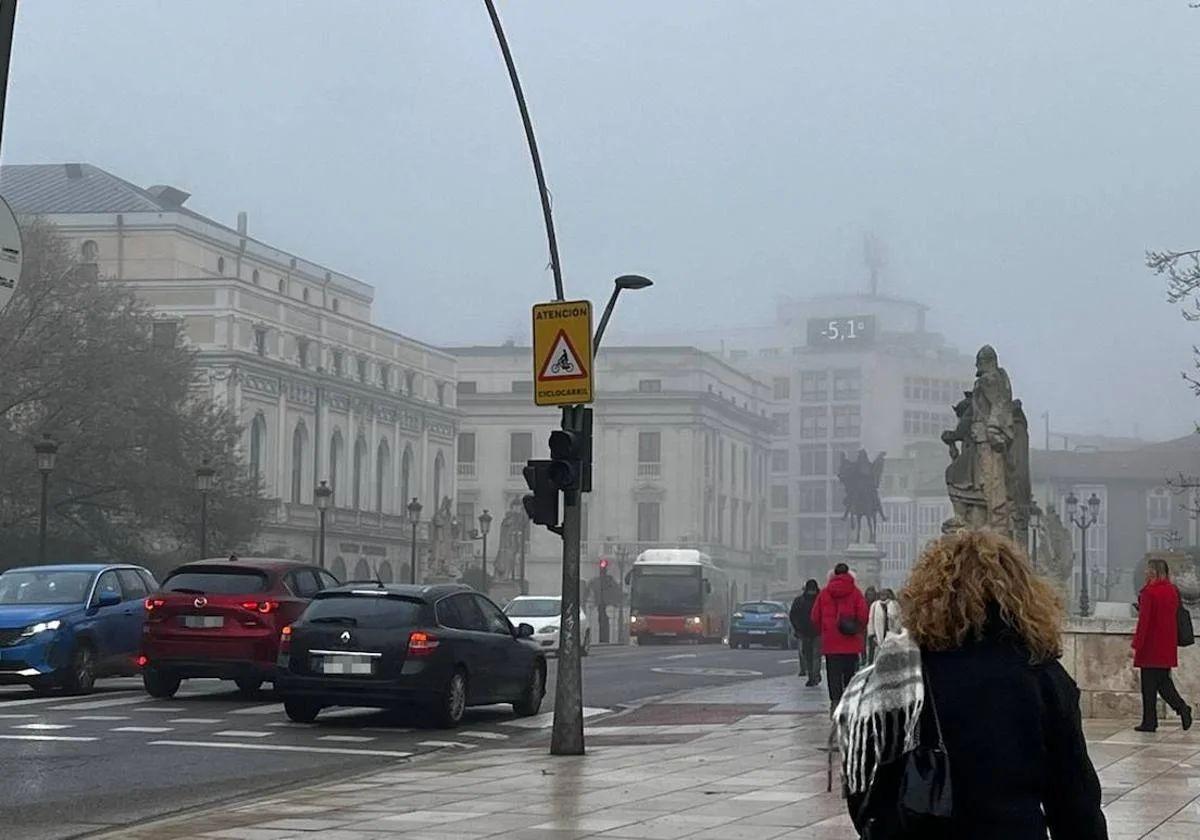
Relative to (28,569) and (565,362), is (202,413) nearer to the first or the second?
(28,569)

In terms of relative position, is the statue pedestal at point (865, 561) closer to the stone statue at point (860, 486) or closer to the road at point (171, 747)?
the stone statue at point (860, 486)

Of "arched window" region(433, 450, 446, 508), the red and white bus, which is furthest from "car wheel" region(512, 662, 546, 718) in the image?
"arched window" region(433, 450, 446, 508)

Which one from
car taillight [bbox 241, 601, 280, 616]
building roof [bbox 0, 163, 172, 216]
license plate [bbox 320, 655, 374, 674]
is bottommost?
license plate [bbox 320, 655, 374, 674]

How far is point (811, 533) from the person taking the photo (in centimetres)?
16500

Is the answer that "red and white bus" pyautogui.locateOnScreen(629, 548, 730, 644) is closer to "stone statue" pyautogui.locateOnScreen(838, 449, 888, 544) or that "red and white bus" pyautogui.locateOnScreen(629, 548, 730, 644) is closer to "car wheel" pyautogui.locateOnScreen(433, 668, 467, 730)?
"stone statue" pyautogui.locateOnScreen(838, 449, 888, 544)

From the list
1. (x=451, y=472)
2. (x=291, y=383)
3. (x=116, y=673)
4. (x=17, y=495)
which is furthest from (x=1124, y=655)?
(x=451, y=472)

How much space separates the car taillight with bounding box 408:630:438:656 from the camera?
20.5 metres

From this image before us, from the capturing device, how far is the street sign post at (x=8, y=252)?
7.70m

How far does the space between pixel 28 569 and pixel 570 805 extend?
47.0 ft

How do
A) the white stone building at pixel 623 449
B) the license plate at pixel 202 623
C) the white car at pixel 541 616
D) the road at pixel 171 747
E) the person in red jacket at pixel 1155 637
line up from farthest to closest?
the white stone building at pixel 623 449 < the white car at pixel 541 616 < the license plate at pixel 202 623 < the person in red jacket at pixel 1155 637 < the road at pixel 171 747

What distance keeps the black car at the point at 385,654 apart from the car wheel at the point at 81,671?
4.07 meters

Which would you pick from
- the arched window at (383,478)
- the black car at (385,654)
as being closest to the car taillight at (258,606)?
the black car at (385,654)

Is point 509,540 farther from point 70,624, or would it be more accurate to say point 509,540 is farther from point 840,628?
point 840,628

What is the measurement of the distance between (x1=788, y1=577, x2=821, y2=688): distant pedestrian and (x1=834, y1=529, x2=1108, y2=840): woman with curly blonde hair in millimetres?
27208
